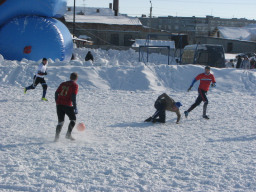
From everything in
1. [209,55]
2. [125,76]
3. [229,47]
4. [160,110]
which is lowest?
[160,110]

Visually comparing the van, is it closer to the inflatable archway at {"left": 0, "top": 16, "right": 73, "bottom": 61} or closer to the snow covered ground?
the snow covered ground

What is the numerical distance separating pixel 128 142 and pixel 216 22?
9039 cm

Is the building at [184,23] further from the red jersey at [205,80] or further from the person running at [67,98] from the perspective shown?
the person running at [67,98]

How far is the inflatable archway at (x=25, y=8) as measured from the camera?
55.8 feet

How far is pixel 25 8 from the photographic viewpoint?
1717 centimetres

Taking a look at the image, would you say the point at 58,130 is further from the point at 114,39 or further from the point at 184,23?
the point at 184,23

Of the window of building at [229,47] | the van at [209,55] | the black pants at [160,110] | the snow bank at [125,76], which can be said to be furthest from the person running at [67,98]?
the window of building at [229,47]

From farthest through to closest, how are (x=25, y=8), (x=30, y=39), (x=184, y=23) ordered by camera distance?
1. (x=184, y=23)
2. (x=25, y=8)
3. (x=30, y=39)

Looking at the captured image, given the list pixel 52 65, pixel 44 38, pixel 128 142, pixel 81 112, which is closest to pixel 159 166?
pixel 128 142

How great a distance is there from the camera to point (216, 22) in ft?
298

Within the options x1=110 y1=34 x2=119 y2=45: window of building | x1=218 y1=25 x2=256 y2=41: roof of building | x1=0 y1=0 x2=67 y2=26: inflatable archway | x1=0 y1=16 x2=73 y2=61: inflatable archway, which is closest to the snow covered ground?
x1=0 y1=16 x2=73 y2=61: inflatable archway

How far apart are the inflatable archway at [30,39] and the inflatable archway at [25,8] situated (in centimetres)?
31

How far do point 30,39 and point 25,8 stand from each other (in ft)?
5.76

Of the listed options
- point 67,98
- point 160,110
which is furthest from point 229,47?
point 67,98
